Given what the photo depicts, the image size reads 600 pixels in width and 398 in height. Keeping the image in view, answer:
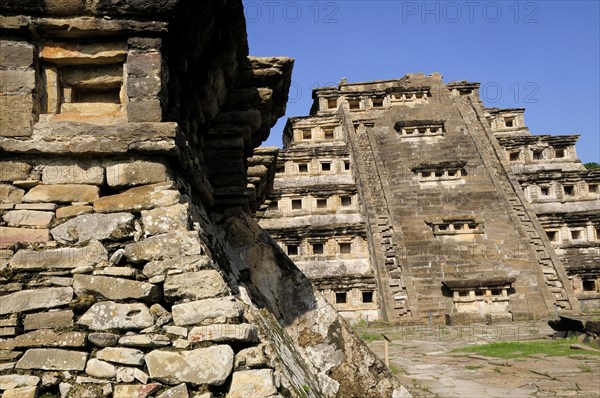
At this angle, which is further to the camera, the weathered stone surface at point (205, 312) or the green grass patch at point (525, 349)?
the green grass patch at point (525, 349)

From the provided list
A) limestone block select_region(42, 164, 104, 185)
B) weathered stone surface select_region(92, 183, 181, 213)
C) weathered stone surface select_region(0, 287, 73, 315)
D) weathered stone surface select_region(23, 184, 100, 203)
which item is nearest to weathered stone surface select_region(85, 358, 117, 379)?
weathered stone surface select_region(0, 287, 73, 315)

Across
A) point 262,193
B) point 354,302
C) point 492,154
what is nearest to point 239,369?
point 262,193

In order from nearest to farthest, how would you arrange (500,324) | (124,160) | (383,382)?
(124,160)
(383,382)
(500,324)

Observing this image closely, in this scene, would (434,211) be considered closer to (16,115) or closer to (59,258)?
(16,115)

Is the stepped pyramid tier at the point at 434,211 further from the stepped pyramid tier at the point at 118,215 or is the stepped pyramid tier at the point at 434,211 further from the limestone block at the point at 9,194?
the limestone block at the point at 9,194

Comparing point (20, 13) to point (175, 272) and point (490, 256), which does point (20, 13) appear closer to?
point (175, 272)

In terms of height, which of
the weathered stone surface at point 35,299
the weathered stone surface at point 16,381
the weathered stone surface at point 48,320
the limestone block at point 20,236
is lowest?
the weathered stone surface at point 16,381

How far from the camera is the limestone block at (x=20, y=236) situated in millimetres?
3492

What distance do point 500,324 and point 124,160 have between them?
18.0m

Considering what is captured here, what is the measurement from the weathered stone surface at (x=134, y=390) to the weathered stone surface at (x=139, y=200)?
1.12 meters

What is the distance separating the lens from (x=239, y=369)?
3115mm

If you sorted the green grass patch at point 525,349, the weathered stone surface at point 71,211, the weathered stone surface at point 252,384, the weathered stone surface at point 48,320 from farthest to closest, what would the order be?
1. the green grass patch at point 525,349
2. the weathered stone surface at point 71,211
3. the weathered stone surface at point 48,320
4. the weathered stone surface at point 252,384

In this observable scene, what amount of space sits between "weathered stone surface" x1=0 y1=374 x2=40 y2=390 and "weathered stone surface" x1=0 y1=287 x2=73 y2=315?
38 centimetres

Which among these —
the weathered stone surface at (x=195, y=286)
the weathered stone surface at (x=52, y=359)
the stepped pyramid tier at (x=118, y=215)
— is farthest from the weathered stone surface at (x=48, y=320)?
the weathered stone surface at (x=195, y=286)
